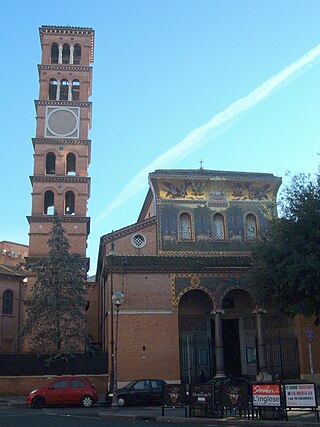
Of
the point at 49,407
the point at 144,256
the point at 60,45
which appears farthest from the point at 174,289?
the point at 60,45

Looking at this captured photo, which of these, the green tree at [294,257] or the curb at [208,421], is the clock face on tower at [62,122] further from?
the curb at [208,421]

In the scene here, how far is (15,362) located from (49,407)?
6763mm

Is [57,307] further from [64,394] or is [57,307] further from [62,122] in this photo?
[62,122]

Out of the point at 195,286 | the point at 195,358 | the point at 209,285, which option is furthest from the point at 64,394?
the point at 209,285

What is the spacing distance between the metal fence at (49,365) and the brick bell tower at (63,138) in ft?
32.7

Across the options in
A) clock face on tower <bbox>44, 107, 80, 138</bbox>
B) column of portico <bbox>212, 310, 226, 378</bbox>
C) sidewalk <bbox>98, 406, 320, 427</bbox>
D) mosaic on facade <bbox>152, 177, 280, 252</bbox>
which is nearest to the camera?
sidewalk <bbox>98, 406, 320, 427</bbox>

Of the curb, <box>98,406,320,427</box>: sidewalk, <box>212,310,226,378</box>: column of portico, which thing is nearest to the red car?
<box>98,406,320,427</box>: sidewalk

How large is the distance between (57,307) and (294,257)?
15.2 m

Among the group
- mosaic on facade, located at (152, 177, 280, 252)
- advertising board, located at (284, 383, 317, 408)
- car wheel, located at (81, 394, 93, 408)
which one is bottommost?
car wheel, located at (81, 394, 93, 408)

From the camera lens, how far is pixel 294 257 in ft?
80.1

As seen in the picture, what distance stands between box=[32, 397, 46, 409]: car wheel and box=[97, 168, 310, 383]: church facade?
22.1 ft

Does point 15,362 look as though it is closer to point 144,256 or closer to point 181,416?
point 144,256

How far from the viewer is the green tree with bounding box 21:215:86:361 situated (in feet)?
106

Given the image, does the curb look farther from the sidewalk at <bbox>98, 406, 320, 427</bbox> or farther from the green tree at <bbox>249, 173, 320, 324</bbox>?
the green tree at <bbox>249, 173, 320, 324</bbox>
